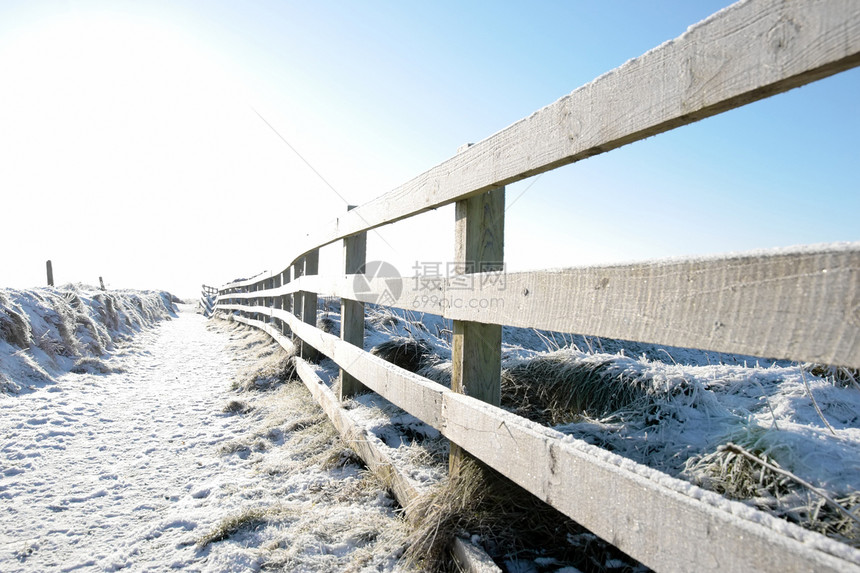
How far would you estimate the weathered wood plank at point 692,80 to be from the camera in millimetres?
923

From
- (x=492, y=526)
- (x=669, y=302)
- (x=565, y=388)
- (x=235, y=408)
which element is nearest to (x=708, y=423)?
(x=565, y=388)

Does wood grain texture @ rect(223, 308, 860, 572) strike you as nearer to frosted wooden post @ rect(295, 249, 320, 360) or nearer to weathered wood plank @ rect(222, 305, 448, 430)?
weathered wood plank @ rect(222, 305, 448, 430)

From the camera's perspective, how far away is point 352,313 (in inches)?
156

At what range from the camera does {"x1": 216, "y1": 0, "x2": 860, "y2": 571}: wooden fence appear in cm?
91

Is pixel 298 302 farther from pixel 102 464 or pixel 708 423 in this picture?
pixel 708 423

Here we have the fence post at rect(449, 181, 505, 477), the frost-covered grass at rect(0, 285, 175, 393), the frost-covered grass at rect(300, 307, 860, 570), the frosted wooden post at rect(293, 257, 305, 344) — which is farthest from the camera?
the frosted wooden post at rect(293, 257, 305, 344)

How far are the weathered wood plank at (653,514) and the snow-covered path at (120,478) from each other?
1405 millimetres

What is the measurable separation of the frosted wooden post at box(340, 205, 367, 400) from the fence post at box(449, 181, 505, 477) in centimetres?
178

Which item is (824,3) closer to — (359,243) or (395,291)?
(395,291)

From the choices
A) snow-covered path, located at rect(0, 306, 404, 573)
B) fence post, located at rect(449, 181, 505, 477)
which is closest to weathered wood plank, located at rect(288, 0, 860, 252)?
fence post, located at rect(449, 181, 505, 477)

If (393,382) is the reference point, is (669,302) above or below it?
above

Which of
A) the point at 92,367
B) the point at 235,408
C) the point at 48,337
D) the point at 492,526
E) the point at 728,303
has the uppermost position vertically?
the point at 728,303

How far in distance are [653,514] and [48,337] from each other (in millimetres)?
8132

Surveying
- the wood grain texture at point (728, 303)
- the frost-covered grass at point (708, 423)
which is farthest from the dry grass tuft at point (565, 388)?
the wood grain texture at point (728, 303)
